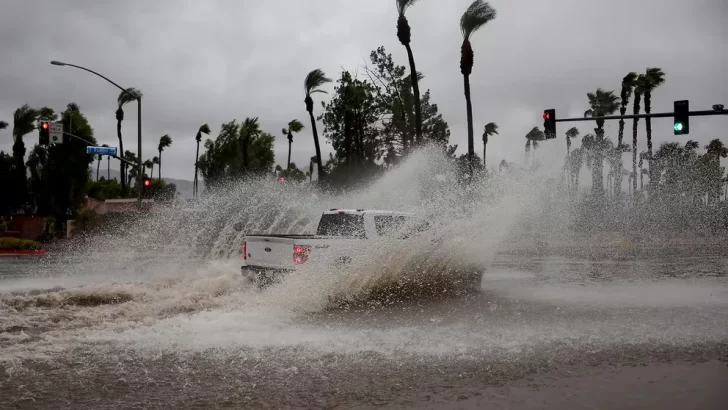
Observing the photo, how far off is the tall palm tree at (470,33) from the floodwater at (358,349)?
25.6 m

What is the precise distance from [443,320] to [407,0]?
31306 mm

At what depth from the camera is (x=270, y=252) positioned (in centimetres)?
1177

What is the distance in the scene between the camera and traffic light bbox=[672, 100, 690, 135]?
72.0 ft

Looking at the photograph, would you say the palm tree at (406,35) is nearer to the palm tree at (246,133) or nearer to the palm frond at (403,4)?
the palm frond at (403,4)

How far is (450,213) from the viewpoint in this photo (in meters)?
13.4

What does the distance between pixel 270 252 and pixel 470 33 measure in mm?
28758

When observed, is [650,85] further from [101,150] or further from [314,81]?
[101,150]

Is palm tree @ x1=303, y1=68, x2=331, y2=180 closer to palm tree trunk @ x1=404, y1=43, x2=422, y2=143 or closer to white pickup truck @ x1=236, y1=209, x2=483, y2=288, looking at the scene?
palm tree trunk @ x1=404, y1=43, x2=422, y2=143

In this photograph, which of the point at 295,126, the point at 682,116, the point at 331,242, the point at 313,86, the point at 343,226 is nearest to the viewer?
the point at 331,242

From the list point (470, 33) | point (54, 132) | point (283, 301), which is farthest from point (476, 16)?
point (283, 301)

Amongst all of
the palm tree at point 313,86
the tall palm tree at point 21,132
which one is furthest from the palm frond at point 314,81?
the tall palm tree at point 21,132

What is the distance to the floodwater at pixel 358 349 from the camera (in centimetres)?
571

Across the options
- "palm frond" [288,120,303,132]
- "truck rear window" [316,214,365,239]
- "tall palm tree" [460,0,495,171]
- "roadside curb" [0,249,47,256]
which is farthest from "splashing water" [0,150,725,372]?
"palm frond" [288,120,303,132]

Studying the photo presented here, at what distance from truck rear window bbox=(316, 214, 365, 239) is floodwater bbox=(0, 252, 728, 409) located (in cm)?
152
